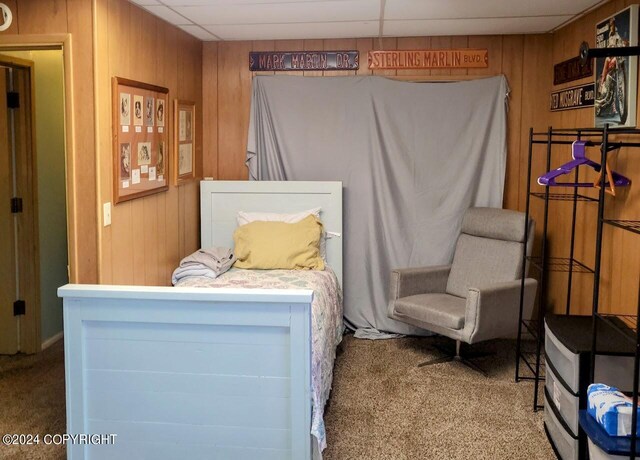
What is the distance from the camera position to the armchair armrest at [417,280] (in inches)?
176

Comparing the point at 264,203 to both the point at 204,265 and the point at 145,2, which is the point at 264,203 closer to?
the point at 204,265

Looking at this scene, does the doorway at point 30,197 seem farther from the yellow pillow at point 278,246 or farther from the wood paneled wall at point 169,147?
the yellow pillow at point 278,246

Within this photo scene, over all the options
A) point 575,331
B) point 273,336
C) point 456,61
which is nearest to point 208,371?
point 273,336

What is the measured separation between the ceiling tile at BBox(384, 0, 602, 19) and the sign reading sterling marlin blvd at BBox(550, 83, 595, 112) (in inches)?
18.4

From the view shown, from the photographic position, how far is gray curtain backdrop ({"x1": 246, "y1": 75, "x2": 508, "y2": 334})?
189 inches

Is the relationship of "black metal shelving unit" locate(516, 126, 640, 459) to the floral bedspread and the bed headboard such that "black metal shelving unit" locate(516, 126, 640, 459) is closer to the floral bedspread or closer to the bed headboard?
the floral bedspread

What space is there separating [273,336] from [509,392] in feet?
6.41

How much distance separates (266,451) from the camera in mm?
2557

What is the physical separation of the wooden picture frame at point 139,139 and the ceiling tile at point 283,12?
1.75ft

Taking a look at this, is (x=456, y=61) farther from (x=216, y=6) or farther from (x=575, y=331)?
(x=575, y=331)

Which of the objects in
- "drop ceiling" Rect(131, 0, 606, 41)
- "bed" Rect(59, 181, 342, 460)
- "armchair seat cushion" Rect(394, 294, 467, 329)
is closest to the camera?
"bed" Rect(59, 181, 342, 460)

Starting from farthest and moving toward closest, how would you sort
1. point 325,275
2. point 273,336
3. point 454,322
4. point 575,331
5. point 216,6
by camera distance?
1. point 325,275
2. point 454,322
3. point 216,6
4. point 575,331
5. point 273,336

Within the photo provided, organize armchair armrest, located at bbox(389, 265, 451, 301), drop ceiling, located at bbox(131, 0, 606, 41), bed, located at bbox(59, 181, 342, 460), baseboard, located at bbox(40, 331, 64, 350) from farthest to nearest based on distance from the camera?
baseboard, located at bbox(40, 331, 64, 350) → armchair armrest, located at bbox(389, 265, 451, 301) → drop ceiling, located at bbox(131, 0, 606, 41) → bed, located at bbox(59, 181, 342, 460)

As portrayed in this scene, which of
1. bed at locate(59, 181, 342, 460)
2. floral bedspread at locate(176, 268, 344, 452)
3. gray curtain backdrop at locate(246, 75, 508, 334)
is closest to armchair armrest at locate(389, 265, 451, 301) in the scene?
gray curtain backdrop at locate(246, 75, 508, 334)
